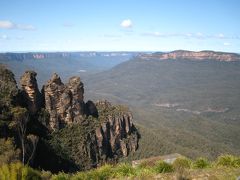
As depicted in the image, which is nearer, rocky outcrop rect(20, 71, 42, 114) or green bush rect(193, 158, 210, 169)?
green bush rect(193, 158, 210, 169)

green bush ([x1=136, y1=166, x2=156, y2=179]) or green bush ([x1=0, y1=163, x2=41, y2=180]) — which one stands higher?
green bush ([x1=0, y1=163, x2=41, y2=180])

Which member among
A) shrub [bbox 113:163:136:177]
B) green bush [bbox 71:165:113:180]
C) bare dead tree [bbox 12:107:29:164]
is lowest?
bare dead tree [bbox 12:107:29:164]

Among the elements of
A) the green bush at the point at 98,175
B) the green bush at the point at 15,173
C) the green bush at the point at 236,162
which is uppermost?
the green bush at the point at 15,173

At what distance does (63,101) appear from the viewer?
54.6 metres

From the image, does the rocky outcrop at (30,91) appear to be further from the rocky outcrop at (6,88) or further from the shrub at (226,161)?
the shrub at (226,161)

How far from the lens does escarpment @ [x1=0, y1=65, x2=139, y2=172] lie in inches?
1921

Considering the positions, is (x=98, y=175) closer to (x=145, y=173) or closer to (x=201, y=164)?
(x=145, y=173)

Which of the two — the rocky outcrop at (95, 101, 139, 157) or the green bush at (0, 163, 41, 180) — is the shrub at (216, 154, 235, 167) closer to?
the green bush at (0, 163, 41, 180)

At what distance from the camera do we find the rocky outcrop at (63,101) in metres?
53.4

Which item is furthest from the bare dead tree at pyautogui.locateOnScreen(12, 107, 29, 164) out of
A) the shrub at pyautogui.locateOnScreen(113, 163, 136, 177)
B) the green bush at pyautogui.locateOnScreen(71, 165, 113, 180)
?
the shrub at pyautogui.locateOnScreen(113, 163, 136, 177)

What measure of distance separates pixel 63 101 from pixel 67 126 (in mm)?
3979

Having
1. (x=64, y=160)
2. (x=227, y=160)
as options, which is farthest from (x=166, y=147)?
(x=227, y=160)

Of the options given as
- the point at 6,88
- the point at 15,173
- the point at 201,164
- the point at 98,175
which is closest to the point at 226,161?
the point at 201,164

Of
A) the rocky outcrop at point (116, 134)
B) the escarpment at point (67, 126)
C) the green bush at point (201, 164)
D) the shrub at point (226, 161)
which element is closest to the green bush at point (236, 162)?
the shrub at point (226, 161)
